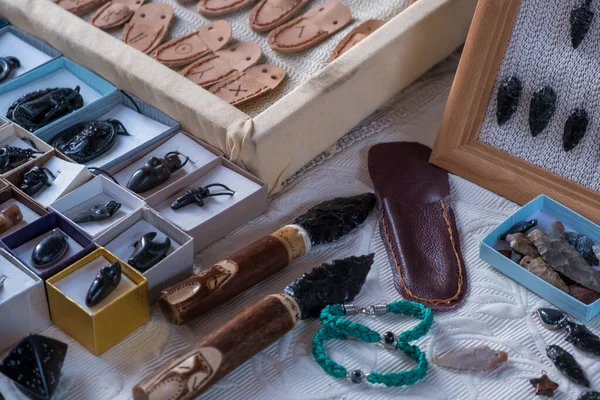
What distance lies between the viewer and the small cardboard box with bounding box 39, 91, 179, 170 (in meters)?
1.04

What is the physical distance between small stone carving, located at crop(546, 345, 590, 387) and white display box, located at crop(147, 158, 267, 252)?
15.1 inches

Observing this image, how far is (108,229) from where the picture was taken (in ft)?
2.98

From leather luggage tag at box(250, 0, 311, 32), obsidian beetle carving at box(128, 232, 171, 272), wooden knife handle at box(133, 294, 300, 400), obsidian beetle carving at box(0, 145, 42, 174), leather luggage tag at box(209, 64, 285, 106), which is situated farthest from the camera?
leather luggage tag at box(250, 0, 311, 32)

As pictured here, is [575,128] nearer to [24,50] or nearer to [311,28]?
[311,28]

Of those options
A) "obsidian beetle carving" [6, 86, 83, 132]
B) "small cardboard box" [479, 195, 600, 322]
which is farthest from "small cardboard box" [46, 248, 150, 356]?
"small cardboard box" [479, 195, 600, 322]

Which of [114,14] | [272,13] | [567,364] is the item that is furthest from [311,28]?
[567,364]

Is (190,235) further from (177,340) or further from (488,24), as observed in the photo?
(488,24)

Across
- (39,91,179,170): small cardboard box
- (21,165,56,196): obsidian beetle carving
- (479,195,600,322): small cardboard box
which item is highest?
(479,195,600,322): small cardboard box

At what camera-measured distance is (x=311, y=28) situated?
1202mm

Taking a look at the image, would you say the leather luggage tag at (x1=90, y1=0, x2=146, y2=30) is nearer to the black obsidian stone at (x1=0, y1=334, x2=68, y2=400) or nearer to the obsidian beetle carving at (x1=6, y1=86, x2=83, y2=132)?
the obsidian beetle carving at (x1=6, y1=86, x2=83, y2=132)

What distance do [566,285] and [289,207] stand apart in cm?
35

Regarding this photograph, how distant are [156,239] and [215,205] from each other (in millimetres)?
99

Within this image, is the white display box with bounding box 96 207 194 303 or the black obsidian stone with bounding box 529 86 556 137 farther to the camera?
the black obsidian stone with bounding box 529 86 556 137

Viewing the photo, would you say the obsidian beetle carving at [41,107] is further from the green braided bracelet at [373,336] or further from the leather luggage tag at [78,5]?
the green braided bracelet at [373,336]
